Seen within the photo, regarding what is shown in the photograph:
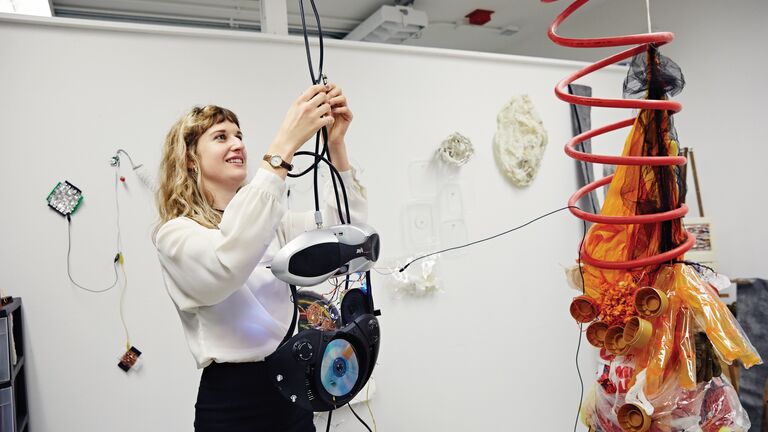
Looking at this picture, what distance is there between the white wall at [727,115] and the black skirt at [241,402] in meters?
3.30

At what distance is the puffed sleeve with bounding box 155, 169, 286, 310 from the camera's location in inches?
38.5

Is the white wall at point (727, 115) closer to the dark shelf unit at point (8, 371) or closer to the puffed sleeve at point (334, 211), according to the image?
the puffed sleeve at point (334, 211)

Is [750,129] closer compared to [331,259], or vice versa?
[331,259]

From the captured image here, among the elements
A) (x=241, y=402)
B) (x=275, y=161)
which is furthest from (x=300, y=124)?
(x=241, y=402)

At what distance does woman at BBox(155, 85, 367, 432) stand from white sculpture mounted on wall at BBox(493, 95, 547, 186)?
5.53ft

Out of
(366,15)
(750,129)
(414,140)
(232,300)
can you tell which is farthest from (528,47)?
(232,300)

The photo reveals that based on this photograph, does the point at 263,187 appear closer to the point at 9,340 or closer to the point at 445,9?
the point at 9,340

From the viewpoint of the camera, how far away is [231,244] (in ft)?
3.21

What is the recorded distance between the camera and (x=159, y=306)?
2096 millimetres

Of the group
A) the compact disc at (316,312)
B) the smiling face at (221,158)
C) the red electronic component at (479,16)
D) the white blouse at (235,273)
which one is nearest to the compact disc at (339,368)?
the compact disc at (316,312)

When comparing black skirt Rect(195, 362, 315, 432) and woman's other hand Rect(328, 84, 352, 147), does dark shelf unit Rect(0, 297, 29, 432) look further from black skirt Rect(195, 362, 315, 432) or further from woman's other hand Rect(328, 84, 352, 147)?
woman's other hand Rect(328, 84, 352, 147)

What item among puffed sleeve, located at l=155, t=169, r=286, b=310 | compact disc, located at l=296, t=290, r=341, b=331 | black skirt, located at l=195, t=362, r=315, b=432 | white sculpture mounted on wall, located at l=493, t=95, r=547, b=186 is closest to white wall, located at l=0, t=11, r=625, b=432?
white sculpture mounted on wall, located at l=493, t=95, r=547, b=186

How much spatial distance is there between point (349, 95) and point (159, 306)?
123 cm

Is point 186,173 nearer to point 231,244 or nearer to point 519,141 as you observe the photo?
point 231,244
